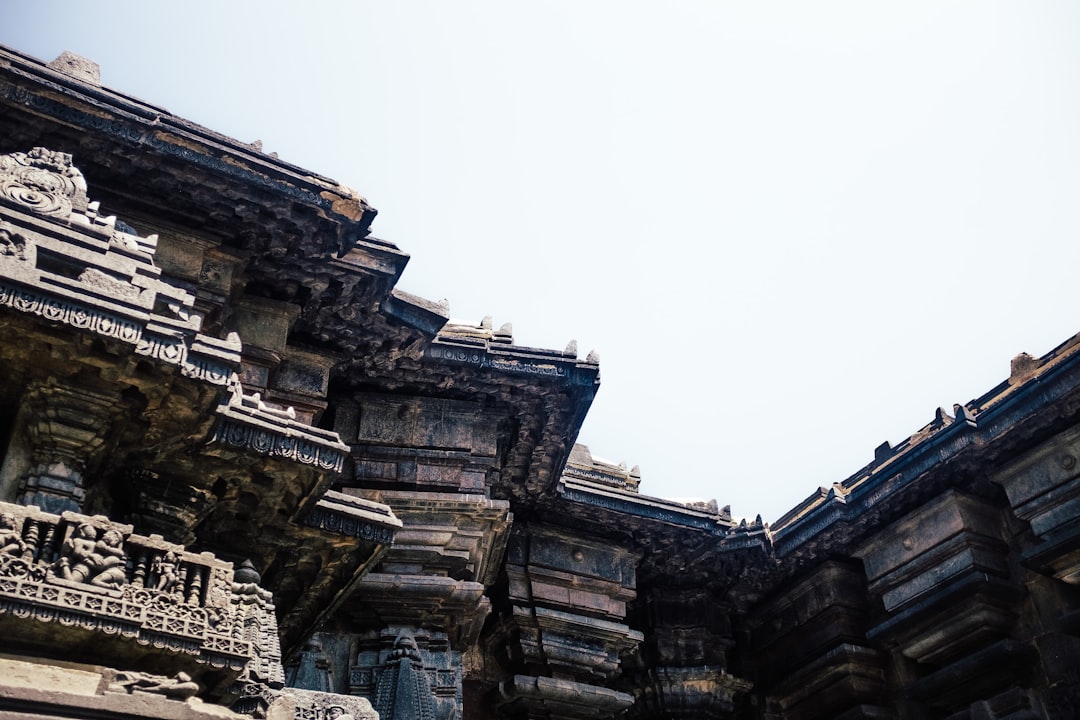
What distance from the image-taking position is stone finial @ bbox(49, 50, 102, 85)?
817cm

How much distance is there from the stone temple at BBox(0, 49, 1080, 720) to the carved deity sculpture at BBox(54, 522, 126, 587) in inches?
0.6

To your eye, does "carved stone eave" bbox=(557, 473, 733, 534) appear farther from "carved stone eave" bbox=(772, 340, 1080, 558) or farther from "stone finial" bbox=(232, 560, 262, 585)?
"stone finial" bbox=(232, 560, 262, 585)

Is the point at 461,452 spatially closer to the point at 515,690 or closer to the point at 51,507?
the point at 515,690

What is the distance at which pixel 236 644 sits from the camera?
17.1 ft

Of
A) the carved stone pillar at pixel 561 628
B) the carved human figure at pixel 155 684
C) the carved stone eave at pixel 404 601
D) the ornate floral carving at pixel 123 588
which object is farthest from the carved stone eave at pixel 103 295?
the carved stone pillar at pixel 561 628

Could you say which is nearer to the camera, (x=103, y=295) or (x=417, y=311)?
(x=103, y=295)

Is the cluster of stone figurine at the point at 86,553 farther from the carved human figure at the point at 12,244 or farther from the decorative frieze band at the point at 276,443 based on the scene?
the carved human figure at the point at 12,244

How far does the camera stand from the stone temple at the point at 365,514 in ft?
17.5

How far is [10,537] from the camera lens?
190 inches

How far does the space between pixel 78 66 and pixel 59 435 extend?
12.5ft

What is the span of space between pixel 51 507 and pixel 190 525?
0.91m

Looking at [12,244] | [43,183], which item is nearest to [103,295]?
[12,244]

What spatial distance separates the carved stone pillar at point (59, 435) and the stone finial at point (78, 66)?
11.1 feet

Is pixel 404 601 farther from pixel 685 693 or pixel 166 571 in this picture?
pixel 685 693
